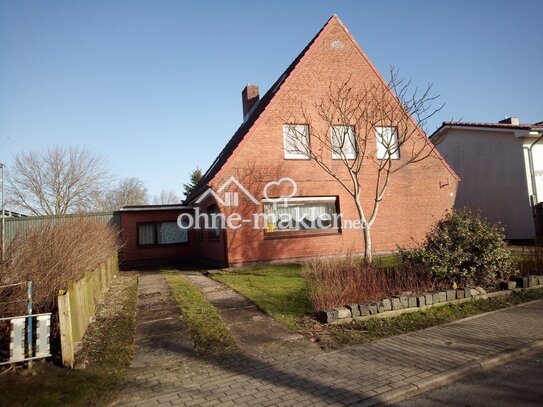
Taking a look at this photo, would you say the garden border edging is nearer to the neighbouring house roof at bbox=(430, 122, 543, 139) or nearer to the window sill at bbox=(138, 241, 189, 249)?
the neighbouring house roof at bbox=(430, 122, 543, 139)

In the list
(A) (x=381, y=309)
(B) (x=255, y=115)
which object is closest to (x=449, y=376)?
(A) (x=381, y=309)

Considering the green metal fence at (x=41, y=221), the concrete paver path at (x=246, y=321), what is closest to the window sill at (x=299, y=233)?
the concrete paver path at (x=246, y=321)

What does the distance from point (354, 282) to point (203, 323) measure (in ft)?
9.85

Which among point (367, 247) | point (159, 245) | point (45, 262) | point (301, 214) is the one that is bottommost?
point (367, 247)

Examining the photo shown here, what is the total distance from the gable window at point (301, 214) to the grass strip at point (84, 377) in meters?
8.59

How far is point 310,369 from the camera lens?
436cm

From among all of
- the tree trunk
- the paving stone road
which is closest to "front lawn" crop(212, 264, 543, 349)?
the paving stone road

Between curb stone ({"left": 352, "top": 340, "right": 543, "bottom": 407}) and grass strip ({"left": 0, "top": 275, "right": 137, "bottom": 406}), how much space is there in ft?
9.55

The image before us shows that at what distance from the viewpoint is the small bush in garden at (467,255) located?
7619mm

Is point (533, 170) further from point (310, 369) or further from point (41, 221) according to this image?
point (41, 221)

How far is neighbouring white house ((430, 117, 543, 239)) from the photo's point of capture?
17.3m

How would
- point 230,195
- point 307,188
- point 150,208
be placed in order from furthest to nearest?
point 150,208
point 307,188
point 230,195

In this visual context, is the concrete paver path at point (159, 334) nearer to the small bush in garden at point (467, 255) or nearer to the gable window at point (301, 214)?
the small bush in garden at point (467, 255)

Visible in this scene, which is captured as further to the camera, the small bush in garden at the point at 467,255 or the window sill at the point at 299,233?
the window sill at the point at 299,233
